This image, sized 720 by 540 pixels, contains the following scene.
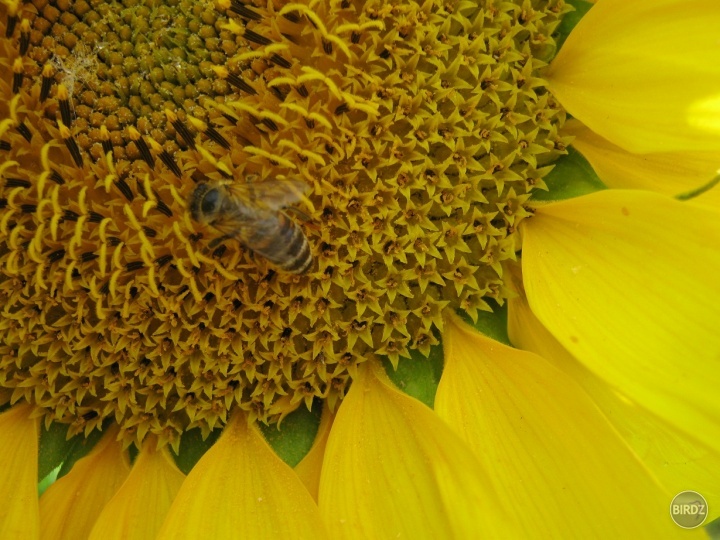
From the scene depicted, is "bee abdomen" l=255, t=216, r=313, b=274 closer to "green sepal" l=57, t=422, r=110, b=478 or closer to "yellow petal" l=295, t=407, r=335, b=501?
"yellow petal" l=295, t=407, r=335, b=501

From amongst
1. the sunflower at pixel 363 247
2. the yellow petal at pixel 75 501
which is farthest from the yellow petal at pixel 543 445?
the yellow petal at pixel 75 501

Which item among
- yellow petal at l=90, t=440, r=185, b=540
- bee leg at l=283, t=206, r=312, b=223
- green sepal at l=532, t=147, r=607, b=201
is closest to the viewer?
bee leg at l=283, t=206, r=312, b=223

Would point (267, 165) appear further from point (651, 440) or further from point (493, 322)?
point (651, 440)

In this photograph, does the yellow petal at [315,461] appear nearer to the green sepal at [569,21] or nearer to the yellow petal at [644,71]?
the yellow petal at [644,71]

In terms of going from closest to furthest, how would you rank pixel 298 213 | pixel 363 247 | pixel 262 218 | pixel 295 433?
pixel 262 218
pixel 298 213
pixel 363 247
pixel 295 433

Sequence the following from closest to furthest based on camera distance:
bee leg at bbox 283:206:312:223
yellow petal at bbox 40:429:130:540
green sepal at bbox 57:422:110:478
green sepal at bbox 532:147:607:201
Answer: bee leg at bbox 283:206:312:223 → green sepal at bbox 532:147:607:201 → yellow petal at bbox 40:429:130:540 → green sepal at bbox 57:422:110:478

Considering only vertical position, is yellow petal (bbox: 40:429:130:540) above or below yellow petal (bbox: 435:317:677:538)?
below

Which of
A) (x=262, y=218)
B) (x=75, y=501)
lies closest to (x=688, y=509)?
(x=262, y=218)

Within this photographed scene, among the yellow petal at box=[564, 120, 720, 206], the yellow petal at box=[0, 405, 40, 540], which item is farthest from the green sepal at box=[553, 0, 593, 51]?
the yellow petal at box=[0, 405, 40, 540]
